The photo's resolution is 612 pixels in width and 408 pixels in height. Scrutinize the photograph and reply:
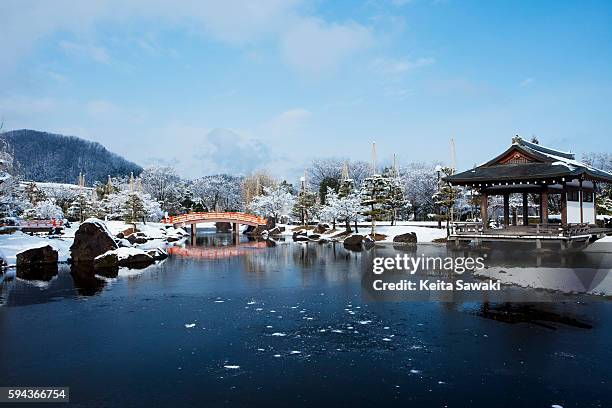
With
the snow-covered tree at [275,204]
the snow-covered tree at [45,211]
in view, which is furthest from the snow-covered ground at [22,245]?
the snow-covered tree at [275,204]

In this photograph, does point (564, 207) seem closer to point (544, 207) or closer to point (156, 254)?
point (544, 207)

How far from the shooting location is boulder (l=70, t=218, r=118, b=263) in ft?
92.1

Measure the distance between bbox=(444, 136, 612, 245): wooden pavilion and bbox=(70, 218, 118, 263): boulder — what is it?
912 inches

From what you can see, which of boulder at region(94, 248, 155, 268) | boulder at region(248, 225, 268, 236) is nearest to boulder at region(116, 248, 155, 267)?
boulder at region(94, 248, 155, 268)

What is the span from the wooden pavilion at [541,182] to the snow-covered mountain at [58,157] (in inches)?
4868

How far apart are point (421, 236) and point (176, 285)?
87.4ft

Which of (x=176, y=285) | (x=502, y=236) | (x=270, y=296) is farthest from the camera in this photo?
(x=502, y=236)

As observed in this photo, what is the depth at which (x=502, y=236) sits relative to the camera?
27.4 metres

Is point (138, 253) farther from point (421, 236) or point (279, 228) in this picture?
point (279, 228)

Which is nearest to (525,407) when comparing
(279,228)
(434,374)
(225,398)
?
(434,374)

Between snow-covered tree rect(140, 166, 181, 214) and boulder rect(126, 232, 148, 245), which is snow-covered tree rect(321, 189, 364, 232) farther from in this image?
snow-covered tree rect(140, 166, 181, 214)

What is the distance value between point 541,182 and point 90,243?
28.7 meters

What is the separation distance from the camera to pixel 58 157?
14850 centimetres

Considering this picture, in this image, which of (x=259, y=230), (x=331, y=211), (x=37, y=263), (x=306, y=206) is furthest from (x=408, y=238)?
(x=37, y=263)
